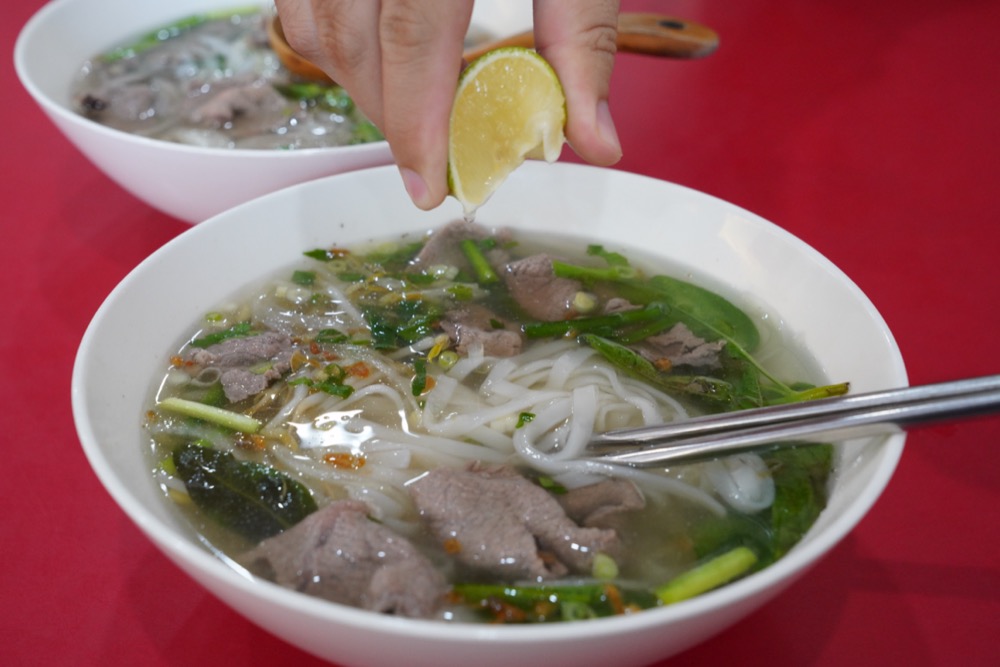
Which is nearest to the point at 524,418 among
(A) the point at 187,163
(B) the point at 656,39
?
(A) the point at 187,163

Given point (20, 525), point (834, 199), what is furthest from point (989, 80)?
point (20, 525)

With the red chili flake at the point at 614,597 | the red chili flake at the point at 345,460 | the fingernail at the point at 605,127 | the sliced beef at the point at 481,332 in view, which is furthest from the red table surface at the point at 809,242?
the fingernail at the point at 605,127

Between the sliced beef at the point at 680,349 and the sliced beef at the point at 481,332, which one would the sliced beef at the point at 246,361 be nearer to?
the sliced beef at the point at 481,332

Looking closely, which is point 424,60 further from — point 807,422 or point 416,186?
point 807,422

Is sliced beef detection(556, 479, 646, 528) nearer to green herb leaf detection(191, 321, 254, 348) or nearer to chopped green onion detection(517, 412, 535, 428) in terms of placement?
chopped green onion detection(517, 412, 535, 428)

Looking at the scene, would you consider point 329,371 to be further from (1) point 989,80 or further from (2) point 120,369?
(1) point 989,80

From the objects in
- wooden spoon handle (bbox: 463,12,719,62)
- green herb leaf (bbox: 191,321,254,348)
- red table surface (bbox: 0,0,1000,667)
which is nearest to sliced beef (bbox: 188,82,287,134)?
red table surface (bbox: 0,0,1000,667)
